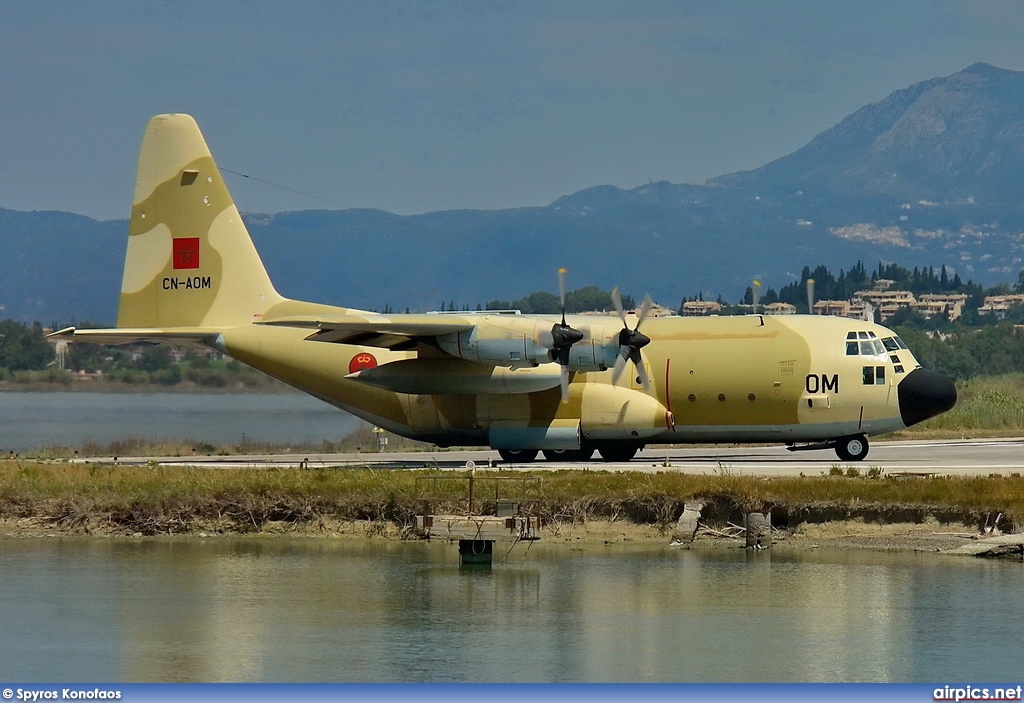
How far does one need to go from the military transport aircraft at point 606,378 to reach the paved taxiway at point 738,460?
79 centimetres

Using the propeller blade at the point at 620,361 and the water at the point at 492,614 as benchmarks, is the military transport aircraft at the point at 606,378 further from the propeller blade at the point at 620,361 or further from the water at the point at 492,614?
the water at the point at 492,614

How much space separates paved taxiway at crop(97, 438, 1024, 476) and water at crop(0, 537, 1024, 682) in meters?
7.15

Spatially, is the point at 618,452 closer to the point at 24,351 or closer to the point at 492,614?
the point at 492,614

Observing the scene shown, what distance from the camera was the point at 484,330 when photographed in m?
38.1

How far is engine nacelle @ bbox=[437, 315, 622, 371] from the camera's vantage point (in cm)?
3778

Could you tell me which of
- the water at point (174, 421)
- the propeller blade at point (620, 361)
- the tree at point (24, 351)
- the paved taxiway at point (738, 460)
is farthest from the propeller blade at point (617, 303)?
the tree at point (24, 351)

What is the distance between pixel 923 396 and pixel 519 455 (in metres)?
10.5

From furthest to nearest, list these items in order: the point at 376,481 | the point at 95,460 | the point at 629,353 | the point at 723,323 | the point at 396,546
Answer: the point at 95,460
the point at 723,323
the point at 629,353
the point at 376,481
the point at 396,546

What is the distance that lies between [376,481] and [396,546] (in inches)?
103

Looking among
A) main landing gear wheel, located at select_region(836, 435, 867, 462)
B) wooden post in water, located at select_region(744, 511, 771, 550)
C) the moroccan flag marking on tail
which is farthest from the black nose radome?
the moroccan flag marking on tail

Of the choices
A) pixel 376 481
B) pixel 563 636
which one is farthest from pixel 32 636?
pixel 376 481

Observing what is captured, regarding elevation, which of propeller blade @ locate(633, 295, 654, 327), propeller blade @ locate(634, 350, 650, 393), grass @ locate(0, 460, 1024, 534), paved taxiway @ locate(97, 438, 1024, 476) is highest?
propeller blade @ locate(633, 295, 654, 327)

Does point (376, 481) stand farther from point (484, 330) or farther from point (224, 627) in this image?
point (224, 627)

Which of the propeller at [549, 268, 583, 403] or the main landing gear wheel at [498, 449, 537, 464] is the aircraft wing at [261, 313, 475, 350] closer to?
the propeller at [549, 268, 583, 403]
